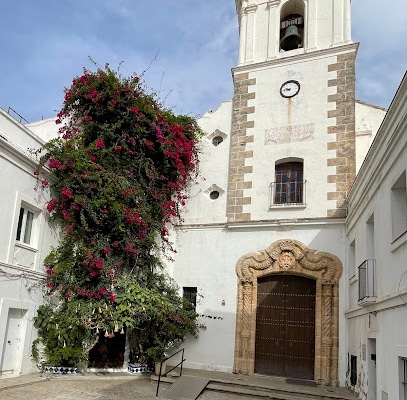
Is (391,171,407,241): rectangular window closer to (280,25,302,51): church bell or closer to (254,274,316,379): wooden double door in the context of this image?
(254,274,316,379): wooden double door

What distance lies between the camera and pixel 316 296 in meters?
11.1

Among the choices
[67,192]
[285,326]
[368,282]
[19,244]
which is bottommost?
[285,326]

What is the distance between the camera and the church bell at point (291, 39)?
1334 centimetres

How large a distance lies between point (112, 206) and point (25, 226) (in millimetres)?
1959

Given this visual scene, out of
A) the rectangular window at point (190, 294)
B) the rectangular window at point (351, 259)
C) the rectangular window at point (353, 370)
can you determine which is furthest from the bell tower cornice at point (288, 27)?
the rectangular window at point (353, 370)

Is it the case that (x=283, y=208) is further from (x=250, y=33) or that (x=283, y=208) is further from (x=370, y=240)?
(x=250, y=33)

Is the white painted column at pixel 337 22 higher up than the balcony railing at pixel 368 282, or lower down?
higher up

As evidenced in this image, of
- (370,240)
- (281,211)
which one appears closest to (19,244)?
(281,211)

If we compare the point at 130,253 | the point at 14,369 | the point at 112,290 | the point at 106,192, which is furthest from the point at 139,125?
the point at 14,369

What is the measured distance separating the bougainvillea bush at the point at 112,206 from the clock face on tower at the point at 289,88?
3125mm

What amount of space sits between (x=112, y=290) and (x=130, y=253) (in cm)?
99

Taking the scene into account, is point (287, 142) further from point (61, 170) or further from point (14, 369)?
point (14, 369)

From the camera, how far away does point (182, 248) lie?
42.5 feet

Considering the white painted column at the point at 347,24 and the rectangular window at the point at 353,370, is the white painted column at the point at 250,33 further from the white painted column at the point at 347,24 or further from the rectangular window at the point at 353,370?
the rectangular window at the point at 353,370
